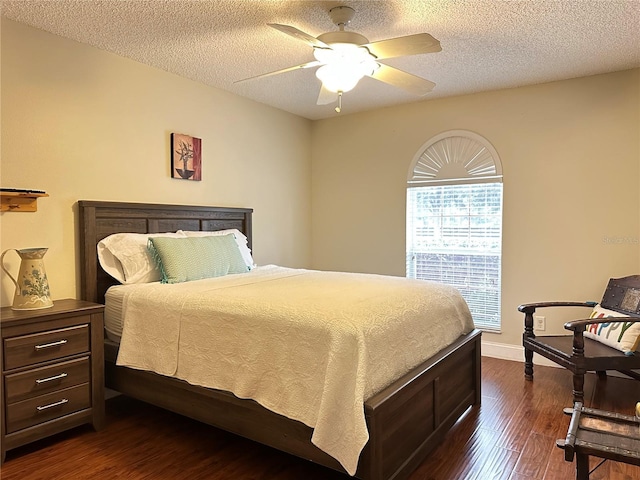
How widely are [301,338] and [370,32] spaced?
199cm

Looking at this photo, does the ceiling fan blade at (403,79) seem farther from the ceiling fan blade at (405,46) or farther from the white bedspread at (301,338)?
the white bedspread at (301,338)

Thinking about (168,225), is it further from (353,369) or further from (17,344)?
(353,369)

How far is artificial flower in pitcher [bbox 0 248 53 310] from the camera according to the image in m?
2.50

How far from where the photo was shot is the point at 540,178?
394 centimetres

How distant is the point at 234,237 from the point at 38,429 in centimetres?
183

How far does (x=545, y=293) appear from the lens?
3.96 m

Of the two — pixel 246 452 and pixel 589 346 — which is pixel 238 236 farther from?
pixel 589 346

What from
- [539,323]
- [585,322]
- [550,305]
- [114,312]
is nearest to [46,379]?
[114,312]

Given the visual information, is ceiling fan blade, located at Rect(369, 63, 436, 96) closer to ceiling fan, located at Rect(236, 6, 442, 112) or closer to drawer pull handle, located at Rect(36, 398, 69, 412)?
ceiling fan, located at Rect(236, 6, 442, 112)

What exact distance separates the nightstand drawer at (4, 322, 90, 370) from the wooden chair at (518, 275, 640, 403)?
3.10 metres

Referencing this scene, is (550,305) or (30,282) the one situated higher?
(30,282)

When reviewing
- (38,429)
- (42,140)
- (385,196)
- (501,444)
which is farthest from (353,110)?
(38,429)

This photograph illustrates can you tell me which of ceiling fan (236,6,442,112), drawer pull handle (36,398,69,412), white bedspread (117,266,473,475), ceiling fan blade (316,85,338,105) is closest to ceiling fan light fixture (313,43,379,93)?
ceiling fan (236,6,442,112)

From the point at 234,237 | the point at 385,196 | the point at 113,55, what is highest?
the point at 113,55
